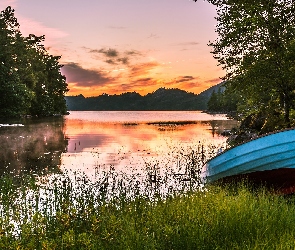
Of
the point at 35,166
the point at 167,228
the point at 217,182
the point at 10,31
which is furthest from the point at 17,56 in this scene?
the point at 167,228

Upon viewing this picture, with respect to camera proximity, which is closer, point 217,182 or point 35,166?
point 217,182

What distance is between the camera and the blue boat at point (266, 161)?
9.64 metres

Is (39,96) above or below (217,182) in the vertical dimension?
above

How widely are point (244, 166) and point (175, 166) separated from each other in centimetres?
712

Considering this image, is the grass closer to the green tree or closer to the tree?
the tree

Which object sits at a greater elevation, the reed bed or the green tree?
the green tree

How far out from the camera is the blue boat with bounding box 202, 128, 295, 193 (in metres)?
9.64

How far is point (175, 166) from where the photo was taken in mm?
17938

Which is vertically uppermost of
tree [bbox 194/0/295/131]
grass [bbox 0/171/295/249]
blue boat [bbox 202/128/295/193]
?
tree [bbox 194/0/295/131]

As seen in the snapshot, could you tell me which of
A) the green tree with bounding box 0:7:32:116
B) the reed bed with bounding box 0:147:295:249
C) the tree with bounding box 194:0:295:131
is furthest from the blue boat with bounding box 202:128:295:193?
the green tree with bounding box 0:7:32:116

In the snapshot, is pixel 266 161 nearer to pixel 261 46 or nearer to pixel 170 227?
pixel 170 227

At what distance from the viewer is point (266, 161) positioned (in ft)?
33.7

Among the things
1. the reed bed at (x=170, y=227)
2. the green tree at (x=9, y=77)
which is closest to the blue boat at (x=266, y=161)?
the reed bed at (x=170, y=227)

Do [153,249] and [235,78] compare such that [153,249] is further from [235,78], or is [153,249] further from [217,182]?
[235,78]
